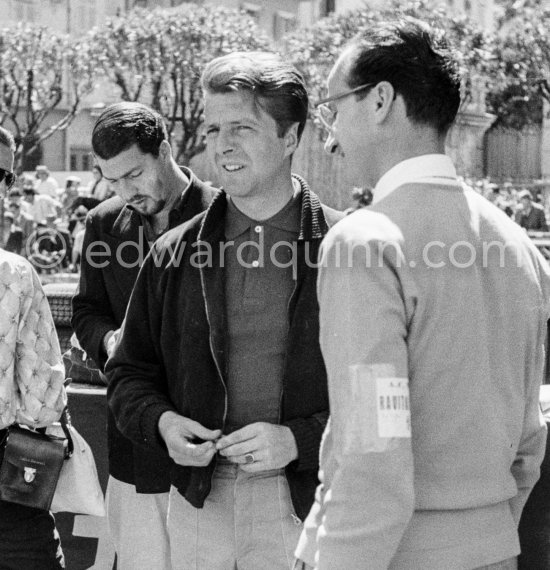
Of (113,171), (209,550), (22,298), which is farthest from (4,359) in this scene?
(209,550)

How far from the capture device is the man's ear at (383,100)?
2.05 m

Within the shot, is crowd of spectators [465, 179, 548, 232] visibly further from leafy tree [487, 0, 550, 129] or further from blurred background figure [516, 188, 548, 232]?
leafy tree [487, 0, 550, 129]

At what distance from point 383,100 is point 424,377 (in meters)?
0.50

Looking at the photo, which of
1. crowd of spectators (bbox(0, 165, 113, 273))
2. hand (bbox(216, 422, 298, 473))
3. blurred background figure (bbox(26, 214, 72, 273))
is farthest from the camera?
blurred background figure (bbox(26, 214, 72, 273))

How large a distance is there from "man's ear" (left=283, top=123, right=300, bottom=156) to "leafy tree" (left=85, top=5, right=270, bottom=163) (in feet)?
86.3

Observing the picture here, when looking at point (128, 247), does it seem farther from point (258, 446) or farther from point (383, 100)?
point (383, 100)

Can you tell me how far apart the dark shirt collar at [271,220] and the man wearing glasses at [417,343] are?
83 cm

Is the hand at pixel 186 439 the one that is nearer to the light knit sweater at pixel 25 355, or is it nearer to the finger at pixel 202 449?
the finger at pixel 202 449

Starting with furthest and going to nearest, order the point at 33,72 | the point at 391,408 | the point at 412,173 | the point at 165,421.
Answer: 1. the point at 33,72
2. the point at 165,421
3. the point at 412,173
4. the point at 391,408

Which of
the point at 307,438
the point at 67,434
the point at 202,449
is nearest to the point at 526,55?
the point at 67,434

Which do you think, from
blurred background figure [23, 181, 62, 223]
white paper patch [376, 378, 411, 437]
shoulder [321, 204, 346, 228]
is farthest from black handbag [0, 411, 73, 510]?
blurred background figure [23, 181, 62, 223]

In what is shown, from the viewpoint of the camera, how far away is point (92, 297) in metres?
3.69

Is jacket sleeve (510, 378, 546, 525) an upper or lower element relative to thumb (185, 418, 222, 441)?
upper

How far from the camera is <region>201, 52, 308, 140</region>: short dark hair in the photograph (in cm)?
288
